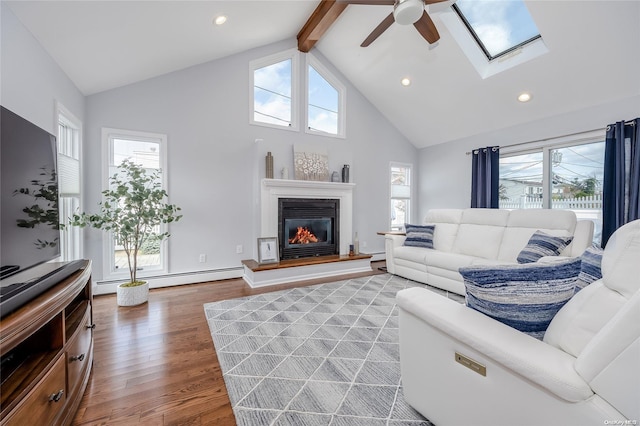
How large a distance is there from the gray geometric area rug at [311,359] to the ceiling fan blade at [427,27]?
2975 millimetres

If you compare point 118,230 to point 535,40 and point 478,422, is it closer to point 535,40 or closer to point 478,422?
point 478,422

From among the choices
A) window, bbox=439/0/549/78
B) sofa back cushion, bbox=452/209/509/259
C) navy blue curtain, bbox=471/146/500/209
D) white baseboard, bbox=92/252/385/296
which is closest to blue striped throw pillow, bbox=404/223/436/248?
sofa back cushion, bbox=452/209/509/259

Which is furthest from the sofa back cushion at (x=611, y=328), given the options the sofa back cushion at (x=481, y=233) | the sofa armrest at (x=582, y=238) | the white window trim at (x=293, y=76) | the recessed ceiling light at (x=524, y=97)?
the white window trim at (x=293, y=76)

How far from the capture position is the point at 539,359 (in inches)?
35.3

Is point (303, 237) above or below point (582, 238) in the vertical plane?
below

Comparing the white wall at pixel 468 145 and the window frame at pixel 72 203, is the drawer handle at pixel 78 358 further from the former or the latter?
the white wall at pixel 468 145

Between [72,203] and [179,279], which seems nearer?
[72,203]

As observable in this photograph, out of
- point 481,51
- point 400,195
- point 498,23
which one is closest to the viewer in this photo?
point 498,23

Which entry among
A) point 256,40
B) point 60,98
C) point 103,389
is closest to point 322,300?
point 103,389

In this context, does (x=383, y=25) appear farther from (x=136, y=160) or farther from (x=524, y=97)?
(x=136, y=160)

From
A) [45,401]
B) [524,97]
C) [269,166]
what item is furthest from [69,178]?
[524,97]

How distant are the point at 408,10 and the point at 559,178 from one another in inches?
A: 133

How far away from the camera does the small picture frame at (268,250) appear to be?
3816 millimetres

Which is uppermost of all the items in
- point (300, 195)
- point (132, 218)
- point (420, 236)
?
point (300, 195)
